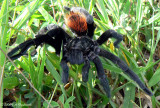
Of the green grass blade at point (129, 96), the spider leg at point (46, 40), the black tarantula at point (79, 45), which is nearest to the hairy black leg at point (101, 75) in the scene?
the black tarantula at point (79, 45)

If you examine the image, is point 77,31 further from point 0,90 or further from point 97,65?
point 0,90

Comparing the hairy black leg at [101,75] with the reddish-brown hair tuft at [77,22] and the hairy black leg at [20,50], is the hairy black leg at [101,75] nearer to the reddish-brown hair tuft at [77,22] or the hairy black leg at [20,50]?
the reddish-brown hair tuft at [77,22]

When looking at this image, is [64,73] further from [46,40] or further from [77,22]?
[77,22]

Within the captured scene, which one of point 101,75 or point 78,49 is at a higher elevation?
point 78,49

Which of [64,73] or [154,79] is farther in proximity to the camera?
[154,79]

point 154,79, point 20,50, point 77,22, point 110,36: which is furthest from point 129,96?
point 20,50

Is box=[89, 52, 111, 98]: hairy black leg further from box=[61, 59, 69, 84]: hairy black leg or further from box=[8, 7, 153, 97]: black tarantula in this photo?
box=[61, 59, 69, 84]: hairy black leg

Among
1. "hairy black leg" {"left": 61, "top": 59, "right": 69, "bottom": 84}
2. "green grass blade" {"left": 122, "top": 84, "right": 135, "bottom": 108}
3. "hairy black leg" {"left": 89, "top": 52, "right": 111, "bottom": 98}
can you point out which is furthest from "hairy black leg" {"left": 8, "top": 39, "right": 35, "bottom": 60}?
"green grass blade" {"left": 122, "top": 84, "right": 135, "bottom": 108}

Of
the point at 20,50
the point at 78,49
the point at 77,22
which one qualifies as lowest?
the point at 78,49
